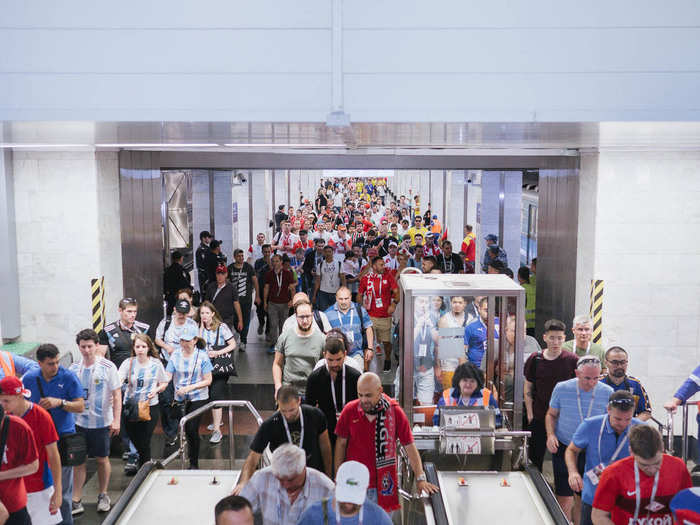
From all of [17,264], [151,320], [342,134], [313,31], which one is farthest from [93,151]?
[313,31]

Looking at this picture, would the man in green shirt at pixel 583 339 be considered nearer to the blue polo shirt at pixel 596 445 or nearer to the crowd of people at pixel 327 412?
the crowd of people at pixel 327 412

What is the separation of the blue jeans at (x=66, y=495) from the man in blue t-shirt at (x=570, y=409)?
3.89m

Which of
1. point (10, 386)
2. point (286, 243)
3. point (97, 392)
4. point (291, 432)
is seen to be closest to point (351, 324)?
point (97, 392)

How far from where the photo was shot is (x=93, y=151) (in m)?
9.46

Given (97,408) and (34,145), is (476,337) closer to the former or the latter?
(97,408)

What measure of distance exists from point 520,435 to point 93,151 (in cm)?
660

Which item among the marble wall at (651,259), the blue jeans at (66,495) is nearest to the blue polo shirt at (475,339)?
the marble wall at (651,259)

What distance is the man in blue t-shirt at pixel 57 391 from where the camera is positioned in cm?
576

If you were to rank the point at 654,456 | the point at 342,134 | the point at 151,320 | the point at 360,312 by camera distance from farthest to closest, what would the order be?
the point at 151,320
the point at 360,312
the point at 342,134
the point at 654,456

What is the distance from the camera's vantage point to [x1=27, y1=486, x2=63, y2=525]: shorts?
5039 millimetres

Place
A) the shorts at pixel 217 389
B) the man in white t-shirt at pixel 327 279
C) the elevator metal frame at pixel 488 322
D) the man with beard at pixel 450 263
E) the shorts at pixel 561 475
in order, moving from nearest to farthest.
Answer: the shorts at pixel 561 475, the elevator metal frame at pixel 488 322, the shorts at pixel 217 389, the man in white t-shirt at pixel 327 279, the man with beard at pixel 450 263

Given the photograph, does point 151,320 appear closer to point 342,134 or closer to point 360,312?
point 360,312

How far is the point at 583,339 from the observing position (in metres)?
6.79

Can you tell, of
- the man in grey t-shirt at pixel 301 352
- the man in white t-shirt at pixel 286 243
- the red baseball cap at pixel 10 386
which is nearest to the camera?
the red baseball cap at pixel 10 386
